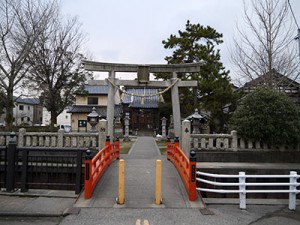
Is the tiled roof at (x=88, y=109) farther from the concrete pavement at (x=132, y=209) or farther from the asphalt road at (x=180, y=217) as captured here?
the asphalt road at (x=180, y=217)

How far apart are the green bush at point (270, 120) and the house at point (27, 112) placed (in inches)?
2112

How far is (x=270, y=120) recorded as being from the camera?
1106cm

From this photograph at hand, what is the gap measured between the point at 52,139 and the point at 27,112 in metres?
54.5

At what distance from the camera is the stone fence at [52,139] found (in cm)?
1193

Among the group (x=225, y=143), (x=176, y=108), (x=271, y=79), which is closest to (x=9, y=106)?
(x=176, y=108)

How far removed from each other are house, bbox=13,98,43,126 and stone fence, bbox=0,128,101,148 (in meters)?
47.3

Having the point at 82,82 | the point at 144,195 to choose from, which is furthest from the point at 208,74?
the point at 144,195

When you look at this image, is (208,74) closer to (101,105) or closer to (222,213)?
(222,213)

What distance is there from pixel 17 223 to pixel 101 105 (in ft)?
114

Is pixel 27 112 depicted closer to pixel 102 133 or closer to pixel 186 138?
pixel 102 133

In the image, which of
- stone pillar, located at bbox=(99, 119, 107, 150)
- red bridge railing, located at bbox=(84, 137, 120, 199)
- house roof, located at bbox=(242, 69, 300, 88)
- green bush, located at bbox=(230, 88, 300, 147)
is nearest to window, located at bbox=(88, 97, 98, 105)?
house roof, located at bbox=(242, 69, 300, 88)

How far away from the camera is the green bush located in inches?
436

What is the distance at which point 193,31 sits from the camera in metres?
21.6

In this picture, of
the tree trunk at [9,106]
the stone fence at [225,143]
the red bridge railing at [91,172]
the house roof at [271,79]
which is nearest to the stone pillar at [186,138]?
the stone fence at [225,143]
